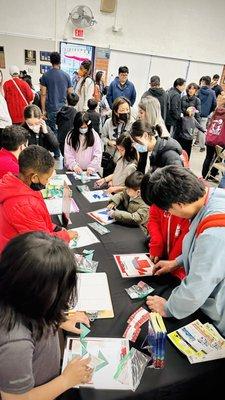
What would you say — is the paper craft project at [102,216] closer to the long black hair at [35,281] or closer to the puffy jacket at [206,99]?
the long black hair at [35,281]

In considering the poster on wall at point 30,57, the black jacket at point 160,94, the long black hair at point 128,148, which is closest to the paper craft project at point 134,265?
the long black hair at point 128,148

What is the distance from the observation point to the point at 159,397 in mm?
1083

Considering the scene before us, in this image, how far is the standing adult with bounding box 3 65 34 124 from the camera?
462cm

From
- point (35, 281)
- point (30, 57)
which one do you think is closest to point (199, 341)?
point (35, 281)

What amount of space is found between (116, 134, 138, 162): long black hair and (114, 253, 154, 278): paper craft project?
47.1 inches

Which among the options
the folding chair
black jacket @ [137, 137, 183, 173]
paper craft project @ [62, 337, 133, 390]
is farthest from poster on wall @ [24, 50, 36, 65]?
paper craft project @ [62, 337, 133, 390]

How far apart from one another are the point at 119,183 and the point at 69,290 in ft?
6.54

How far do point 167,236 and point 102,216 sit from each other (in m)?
0.58

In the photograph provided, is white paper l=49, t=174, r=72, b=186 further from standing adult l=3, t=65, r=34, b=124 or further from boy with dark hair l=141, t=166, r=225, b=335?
standing adult l=3, t=65, r=34, b=124

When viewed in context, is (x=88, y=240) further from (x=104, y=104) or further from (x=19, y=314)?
(x=104, y=104)

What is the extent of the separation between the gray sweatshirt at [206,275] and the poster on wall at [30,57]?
694 centimetres

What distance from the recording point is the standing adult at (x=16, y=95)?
4625 mm

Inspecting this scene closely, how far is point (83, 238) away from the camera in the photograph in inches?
74.2

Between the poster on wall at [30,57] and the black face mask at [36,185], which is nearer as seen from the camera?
the black face mask at [36,185]
